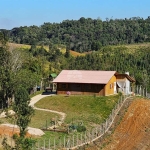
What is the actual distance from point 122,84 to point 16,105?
3057cm

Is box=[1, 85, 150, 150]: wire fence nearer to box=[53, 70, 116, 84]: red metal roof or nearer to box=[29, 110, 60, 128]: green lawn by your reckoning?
box=[29, 110, 60, 128]: green lawn

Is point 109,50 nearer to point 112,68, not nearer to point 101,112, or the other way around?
point 112,68

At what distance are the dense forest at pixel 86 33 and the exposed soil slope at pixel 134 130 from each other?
238 feet

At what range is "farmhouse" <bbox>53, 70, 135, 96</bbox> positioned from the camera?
162ft

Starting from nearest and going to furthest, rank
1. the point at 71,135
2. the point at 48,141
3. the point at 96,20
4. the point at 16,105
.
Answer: the point at 16,105, the point at 48,141, the point at 71,135, the point at 96,20

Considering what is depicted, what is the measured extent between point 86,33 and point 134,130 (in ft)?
352

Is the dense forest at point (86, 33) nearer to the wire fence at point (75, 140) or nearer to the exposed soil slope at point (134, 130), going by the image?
the exposed soil slope at point (134, 130)

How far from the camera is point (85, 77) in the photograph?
50.8 meters

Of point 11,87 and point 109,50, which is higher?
point 109,50

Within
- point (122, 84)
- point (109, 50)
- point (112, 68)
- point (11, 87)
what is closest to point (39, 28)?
point (109, 50)

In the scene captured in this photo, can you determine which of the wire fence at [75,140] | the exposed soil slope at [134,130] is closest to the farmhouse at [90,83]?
the exposed soil slope at [134,130]

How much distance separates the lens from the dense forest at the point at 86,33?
130500 mm

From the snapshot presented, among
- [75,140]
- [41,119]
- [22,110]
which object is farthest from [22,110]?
[41,119]

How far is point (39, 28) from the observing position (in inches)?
6654
